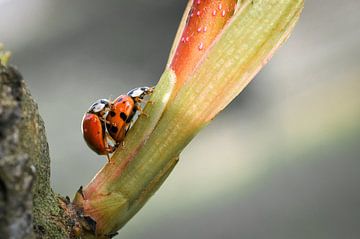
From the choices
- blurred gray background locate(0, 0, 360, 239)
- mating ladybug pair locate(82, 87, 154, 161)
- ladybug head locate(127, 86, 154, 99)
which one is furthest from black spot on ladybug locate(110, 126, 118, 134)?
blurred gray background locate(0, 0, 360, 239)

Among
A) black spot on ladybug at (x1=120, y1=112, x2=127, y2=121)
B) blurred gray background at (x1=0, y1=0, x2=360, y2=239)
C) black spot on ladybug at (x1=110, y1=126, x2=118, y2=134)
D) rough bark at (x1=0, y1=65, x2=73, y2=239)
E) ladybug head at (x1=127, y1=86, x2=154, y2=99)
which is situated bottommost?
rough bark at (x1=0, y1=65, x2=73, y2=239)

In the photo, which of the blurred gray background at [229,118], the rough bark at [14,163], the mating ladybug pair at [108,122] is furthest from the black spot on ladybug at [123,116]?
the blurred gray background at [229,118]

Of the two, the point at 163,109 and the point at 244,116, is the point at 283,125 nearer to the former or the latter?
the point at 244,116

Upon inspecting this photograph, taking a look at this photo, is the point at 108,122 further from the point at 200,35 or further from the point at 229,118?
the point at 229,118

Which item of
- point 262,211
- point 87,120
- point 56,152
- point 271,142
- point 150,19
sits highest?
point 150,19

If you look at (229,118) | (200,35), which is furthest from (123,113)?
(229,118)

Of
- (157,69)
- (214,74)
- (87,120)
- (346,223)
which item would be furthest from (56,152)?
(214,74)

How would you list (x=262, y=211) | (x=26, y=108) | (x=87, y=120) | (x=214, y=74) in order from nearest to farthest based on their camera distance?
1. (x=26, y=108)
2. (x=214, y=74)
3. (x=87, y=120)
4. (x=262, y=211)

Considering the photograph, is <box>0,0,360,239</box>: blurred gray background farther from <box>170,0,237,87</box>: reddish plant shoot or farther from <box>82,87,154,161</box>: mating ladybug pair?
<box>170,0,237,87</box>: reddish plant shoot
